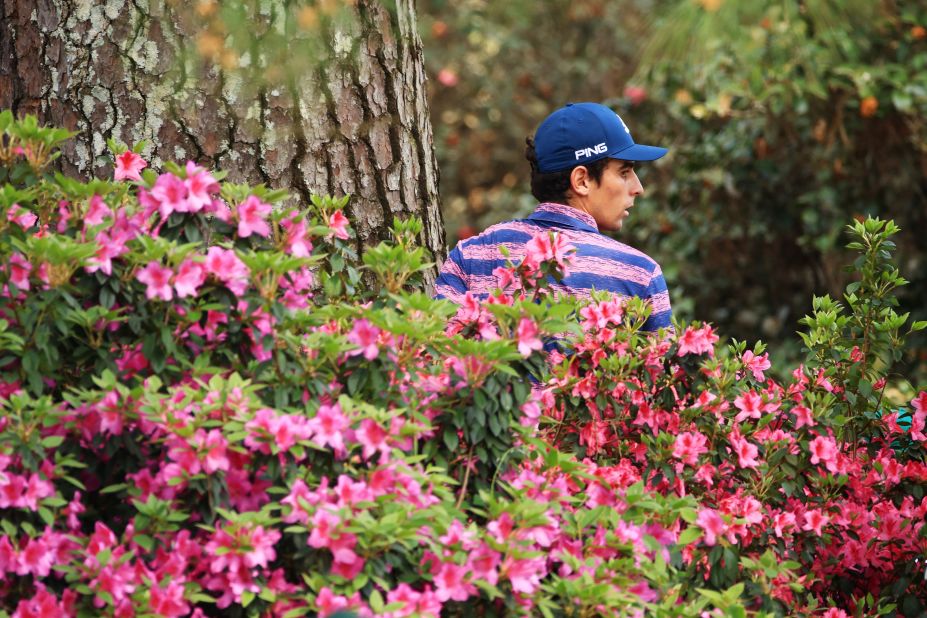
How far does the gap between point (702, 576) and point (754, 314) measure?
159 inches

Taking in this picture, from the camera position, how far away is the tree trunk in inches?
118

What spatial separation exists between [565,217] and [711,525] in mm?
1127

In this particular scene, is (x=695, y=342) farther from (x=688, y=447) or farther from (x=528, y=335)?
(x=528, y=335)

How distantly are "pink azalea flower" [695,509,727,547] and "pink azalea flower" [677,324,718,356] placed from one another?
1.22 feet

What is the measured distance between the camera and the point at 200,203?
6.95 ft

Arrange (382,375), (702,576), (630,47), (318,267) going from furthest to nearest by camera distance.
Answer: (630,47) < (318,267) < (702,576) < (382,375)

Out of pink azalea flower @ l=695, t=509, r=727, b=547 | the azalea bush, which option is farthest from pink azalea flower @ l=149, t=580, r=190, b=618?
pink azalea flower @ l=695, t=509, r=727, b=547

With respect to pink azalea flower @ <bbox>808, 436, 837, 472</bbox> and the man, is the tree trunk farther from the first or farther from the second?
pink azalea flower @ <bbox>808, 436, 837, 472</bbox>

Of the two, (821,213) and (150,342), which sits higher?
(150,342)

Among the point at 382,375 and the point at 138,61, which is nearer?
the point at 382,375

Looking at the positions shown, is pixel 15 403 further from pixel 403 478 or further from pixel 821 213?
pixel 821 213

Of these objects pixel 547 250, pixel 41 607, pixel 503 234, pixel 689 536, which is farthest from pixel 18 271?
pixel 503 234

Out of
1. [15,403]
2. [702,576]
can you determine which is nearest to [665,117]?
[702,576]

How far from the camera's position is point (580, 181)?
10.8 ft
